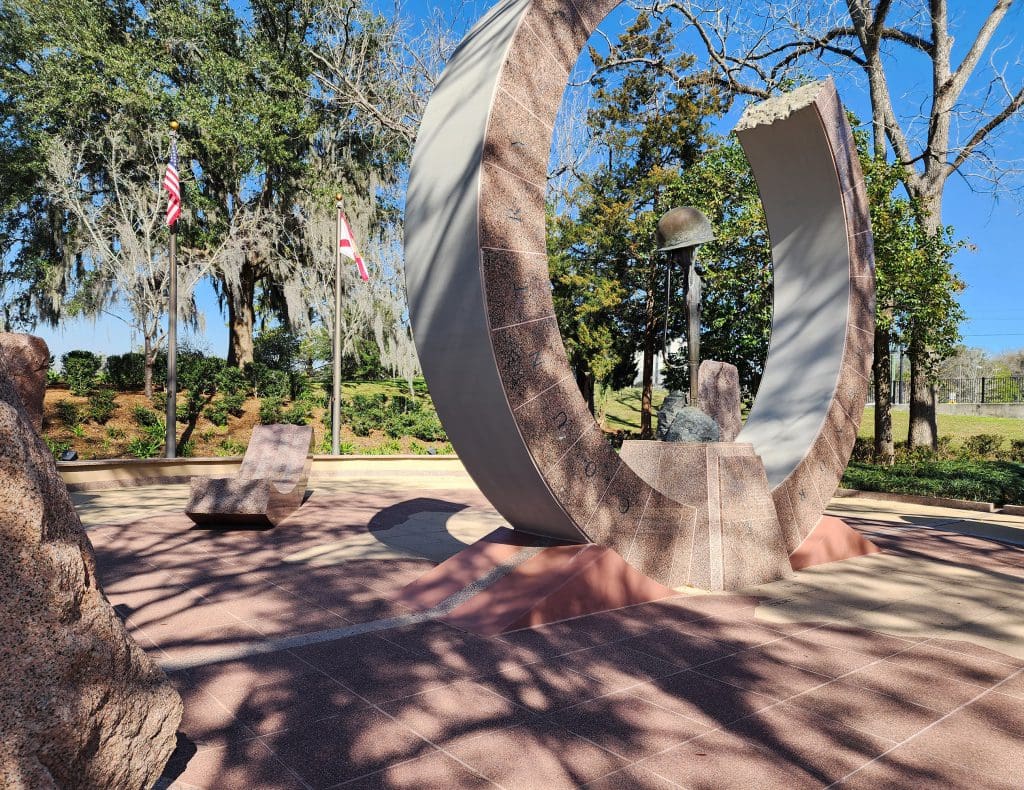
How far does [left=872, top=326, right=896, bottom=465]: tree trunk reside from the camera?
17.2 metres

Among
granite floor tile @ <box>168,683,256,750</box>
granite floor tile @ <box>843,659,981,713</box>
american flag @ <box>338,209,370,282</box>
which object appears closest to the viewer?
granite floor tile @ <box>168,683,256,750</box>

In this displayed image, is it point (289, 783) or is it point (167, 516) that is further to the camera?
point (167, 516)

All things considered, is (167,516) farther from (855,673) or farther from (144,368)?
(144,368)

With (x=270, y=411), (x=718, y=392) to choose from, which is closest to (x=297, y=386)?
(x=270, y=411)

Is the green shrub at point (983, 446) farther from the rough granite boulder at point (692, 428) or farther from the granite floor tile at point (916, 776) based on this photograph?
the granite floor tile at point (916, 776)

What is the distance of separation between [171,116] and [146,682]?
22.5 meters

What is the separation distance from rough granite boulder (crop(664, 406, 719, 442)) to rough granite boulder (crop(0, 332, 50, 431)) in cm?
902

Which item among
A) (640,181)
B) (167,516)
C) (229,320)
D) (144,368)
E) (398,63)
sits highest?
(398,63)

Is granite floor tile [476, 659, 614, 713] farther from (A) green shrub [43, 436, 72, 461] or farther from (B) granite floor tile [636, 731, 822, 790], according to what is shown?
(A) green shrub [43, 436, 72, 461]

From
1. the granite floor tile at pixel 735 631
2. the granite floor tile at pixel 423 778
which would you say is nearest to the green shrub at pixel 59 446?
the granite floor tile at pixel 735 631

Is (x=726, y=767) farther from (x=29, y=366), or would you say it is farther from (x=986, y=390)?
(x=986, y=390)

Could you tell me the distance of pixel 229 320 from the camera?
24.7m

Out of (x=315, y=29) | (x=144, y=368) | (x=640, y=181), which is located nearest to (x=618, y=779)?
(x=144, y=368)

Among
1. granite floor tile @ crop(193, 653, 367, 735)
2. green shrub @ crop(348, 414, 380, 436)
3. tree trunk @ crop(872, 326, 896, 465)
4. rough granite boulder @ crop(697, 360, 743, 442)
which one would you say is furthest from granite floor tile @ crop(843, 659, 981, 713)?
green shrub @ crop(348, 414, 380, 436)
